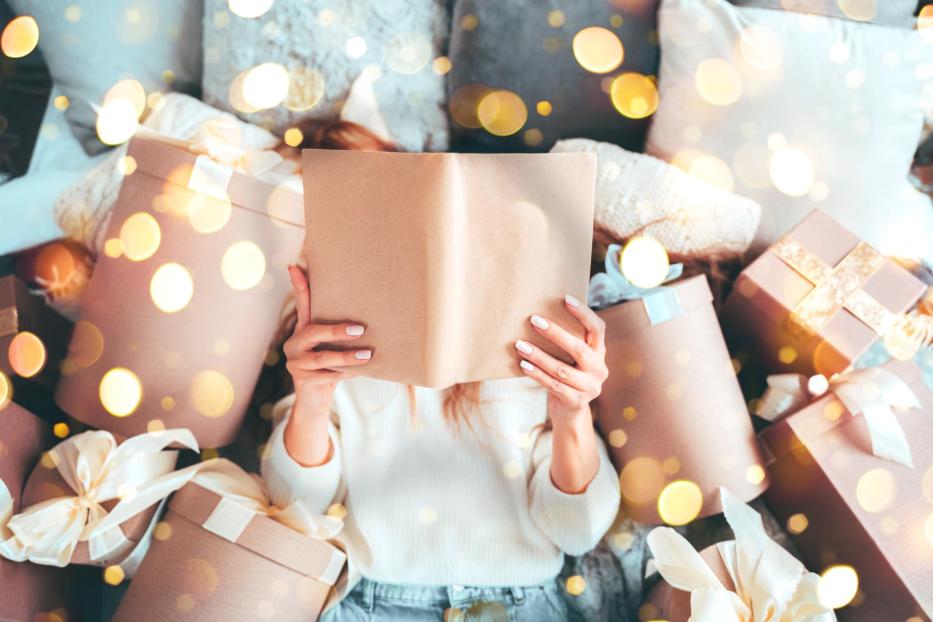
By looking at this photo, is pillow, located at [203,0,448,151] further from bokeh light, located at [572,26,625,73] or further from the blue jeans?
the blue jeans

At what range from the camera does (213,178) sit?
78cm

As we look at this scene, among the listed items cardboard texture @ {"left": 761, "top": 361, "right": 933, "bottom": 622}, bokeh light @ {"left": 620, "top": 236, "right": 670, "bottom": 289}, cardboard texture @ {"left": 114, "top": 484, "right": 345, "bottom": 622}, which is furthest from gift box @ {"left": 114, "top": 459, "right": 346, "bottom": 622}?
cardboard texture @ {"left": 761, "top": 361, "right": 933, "bottom": 622}

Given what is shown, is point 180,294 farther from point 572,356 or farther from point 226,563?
point 572,356

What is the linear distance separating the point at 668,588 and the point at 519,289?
0.49m

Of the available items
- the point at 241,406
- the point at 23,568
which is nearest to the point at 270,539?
the point at 241,406

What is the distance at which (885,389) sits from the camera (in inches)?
31.2

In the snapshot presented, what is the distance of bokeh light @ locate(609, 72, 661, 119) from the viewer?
3.14 ft

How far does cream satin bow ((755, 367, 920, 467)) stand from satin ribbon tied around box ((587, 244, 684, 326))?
217 millimetres

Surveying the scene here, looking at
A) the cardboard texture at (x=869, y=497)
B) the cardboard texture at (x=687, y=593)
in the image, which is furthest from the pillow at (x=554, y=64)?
the cardboard texture at (x=687, y=593)

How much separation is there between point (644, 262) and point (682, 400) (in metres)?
0.21

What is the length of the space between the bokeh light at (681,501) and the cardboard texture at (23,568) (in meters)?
0.87

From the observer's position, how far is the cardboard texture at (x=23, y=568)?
2.49 ft

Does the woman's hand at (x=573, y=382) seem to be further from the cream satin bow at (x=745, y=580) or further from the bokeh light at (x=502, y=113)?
the bokeh light at (x=502, y=113)

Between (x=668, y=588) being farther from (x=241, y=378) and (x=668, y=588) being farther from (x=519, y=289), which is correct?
(x=241, y=378)
